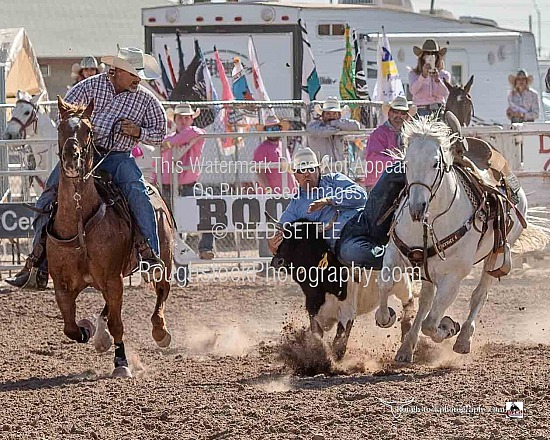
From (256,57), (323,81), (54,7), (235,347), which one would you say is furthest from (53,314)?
(54,7)

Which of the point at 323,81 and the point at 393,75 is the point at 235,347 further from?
the point at 323,81

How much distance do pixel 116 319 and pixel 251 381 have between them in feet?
3.60

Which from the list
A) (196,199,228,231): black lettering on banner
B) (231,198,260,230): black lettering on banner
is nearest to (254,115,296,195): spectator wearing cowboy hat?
(231,198,260,230): black lettering on banner

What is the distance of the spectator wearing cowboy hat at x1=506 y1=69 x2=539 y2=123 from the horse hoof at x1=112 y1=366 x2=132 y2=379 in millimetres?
8982

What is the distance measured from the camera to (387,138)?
11000mm

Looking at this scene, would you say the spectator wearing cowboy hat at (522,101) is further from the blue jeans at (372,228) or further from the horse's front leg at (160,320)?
the horse's front leg at (160,320)

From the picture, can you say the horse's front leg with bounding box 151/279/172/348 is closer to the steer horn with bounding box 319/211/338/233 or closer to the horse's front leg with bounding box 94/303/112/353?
the horse's front leg with bounding box 94/303/112/353

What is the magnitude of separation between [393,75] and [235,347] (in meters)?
6.30

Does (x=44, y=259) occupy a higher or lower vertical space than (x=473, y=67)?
lower

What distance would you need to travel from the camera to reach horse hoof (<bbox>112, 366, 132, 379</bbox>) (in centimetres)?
729

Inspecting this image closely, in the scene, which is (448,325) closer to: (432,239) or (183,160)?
(432,239)

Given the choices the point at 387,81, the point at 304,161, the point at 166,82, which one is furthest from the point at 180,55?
the point at 304,161

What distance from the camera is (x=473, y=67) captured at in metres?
18.4

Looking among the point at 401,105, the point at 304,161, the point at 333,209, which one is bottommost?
the point at 333,209
